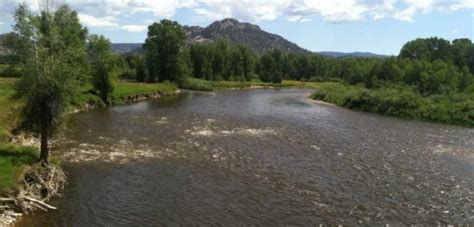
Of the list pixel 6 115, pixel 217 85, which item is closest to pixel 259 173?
pixel 6 115

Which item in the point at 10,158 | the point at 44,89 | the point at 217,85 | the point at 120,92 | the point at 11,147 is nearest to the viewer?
the point at 10,158

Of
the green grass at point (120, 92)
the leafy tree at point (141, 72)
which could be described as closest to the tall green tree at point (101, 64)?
the green grass at point (120, 92)

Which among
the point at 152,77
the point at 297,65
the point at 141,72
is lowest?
the point at 152,77

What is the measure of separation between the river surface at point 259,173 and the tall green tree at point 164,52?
59046mm

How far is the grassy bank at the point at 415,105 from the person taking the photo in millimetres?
65438

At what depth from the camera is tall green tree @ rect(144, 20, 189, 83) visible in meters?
117

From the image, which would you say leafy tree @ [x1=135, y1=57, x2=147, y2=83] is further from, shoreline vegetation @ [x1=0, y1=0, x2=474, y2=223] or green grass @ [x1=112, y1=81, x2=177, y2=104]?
green grass @ [x1=112, y1=81, x2=177, y2=104]

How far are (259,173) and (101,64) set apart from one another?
48.4 metres

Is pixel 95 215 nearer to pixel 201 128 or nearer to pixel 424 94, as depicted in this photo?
pixel 201 128

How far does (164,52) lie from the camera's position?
388 feet

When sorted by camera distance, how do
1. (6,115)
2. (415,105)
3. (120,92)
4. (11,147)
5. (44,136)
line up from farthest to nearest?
1. (120,92)
2. (415,105)
3. (6,115)
4. (11,147)
5. (44,136)

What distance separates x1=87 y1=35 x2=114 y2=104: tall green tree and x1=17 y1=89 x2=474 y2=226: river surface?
16.9 meters

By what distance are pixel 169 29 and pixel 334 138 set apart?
79.5 metres

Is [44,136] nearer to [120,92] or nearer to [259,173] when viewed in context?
[259,173]
